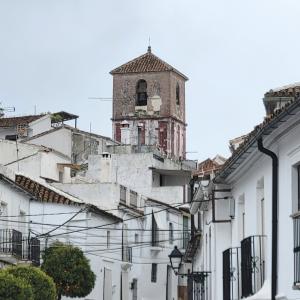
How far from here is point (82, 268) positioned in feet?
159

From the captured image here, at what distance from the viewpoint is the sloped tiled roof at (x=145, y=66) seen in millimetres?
108188

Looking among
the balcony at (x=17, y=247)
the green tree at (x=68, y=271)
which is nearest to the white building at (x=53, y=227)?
the balcony at (x=17, y=247)

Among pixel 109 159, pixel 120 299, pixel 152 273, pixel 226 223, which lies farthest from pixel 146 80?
pixel 226 223

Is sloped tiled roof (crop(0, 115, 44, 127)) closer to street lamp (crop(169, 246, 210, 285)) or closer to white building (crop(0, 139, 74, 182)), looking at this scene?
white building (crop(0, 139, 74, 182))

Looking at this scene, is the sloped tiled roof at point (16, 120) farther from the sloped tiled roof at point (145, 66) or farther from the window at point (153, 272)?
the sloped tiled roof at point (145, 66)

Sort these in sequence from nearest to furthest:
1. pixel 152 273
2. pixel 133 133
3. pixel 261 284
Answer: pixel 261 284 → pixel 152 273 → pixel 133 133

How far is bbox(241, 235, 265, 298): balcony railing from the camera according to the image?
62.2 feet

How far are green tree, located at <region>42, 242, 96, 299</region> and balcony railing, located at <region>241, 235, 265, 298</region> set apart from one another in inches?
1132

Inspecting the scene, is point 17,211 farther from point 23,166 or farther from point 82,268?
point 23,166

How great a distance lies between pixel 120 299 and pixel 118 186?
617cm

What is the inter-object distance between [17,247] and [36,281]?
7.95 m

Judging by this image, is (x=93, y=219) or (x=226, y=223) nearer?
(x=226, y=223)

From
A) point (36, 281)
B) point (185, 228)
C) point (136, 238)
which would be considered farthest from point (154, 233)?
point (36, 281)

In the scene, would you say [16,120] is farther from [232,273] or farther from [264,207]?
[264,207]
